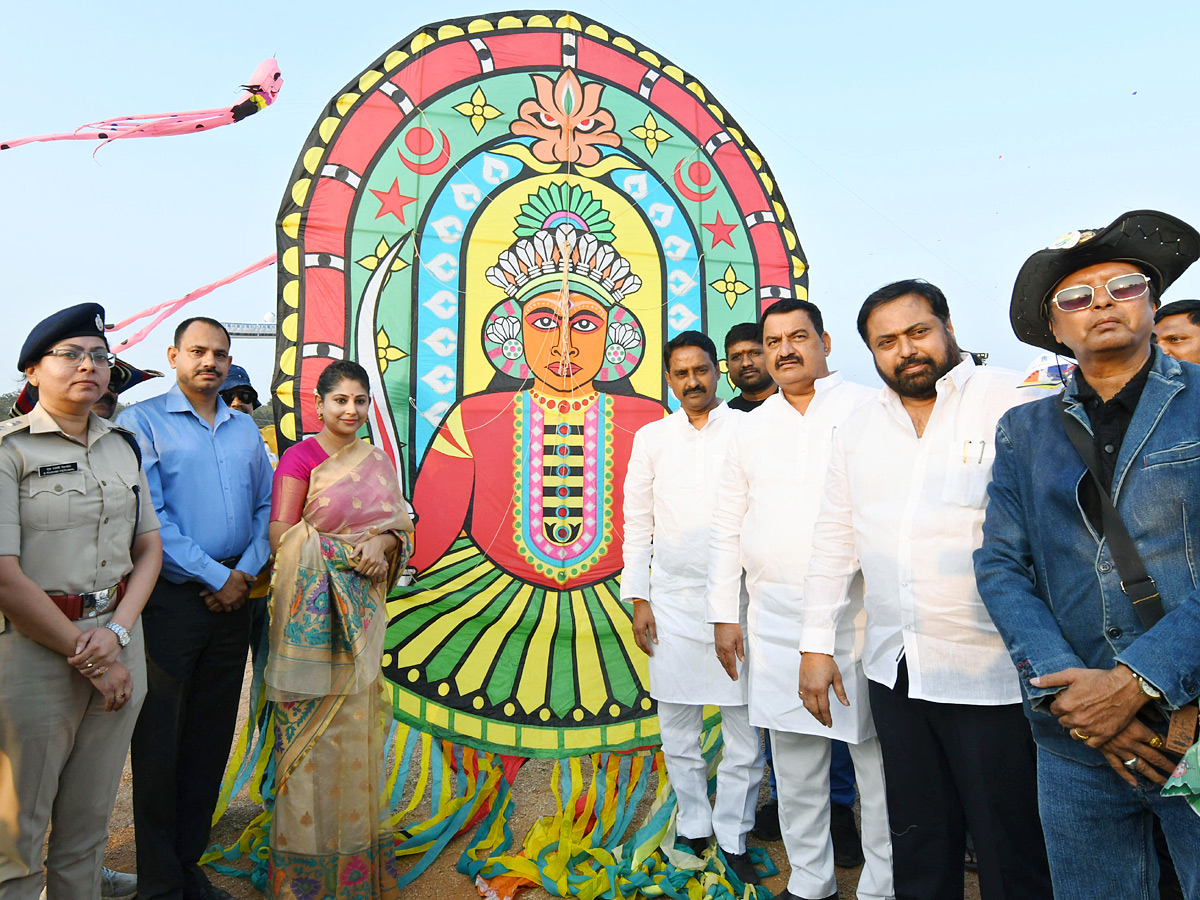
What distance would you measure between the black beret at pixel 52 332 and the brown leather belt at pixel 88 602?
62 cm

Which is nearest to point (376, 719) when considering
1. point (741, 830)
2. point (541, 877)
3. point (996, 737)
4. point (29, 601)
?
point (541, 877)

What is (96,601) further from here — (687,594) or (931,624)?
(931,624)

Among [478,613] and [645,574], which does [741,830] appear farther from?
[478,613]

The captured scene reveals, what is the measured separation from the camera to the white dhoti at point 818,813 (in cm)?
220

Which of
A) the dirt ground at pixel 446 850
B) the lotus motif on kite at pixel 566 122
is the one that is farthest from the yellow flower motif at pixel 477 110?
the dirt ground at pixel 446 850

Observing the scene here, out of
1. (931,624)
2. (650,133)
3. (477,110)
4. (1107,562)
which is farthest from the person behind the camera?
(650,133)

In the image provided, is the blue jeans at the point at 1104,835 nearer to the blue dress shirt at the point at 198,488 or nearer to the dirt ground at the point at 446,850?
the dirt ground at the point at 446,850

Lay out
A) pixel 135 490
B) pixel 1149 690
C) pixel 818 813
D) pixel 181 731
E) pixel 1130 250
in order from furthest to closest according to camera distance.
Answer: pixel 181 731 → pixel 818 813 → pixel 135 490 → pixel 1130 250 → pixel 1149 690

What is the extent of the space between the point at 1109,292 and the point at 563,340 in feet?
7.74

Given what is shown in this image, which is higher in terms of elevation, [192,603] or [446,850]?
[192,603]

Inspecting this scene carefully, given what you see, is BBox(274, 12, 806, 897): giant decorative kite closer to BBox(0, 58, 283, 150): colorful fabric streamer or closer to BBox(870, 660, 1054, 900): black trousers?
BBox(0, 58, 283, 150): colorful fabric streamer

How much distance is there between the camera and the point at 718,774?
109 inches

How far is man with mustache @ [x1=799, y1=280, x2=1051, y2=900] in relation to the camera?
1.78 meters

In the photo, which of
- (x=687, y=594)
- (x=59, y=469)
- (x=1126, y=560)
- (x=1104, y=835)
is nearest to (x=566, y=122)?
(x=687, y=594)
